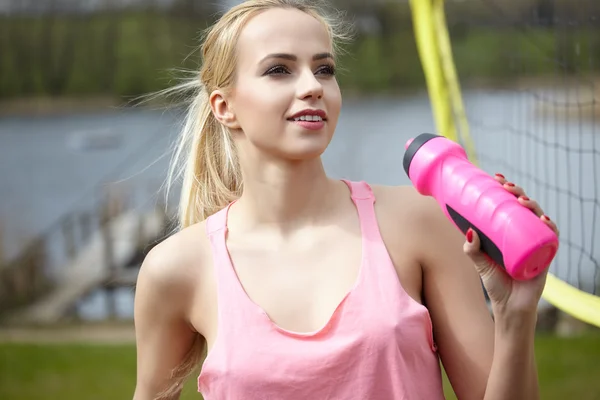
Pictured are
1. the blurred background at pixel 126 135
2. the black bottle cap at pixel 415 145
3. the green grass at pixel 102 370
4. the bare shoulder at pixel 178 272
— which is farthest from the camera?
the blurred background at pixel 126 135

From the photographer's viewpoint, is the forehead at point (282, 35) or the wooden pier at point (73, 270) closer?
the forehead at point (282, 35)

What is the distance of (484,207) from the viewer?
1.23m

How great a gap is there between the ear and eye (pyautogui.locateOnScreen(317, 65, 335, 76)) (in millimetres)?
181

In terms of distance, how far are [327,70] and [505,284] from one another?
47cm

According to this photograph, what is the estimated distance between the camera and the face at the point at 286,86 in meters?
1.48

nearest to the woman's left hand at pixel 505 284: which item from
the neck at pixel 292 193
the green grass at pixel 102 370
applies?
the neck at pixel 292 193

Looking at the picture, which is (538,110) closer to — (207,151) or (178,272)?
→ (207,151)

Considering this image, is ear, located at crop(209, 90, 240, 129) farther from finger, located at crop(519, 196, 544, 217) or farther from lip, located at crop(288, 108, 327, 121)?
finger, located at crop(519, 196, 544, 217)

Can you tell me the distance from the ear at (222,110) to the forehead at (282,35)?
0.31 ft

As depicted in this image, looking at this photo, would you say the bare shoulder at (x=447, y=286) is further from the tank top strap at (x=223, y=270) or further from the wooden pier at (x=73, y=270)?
the wooden pier at (x=73, y=270)

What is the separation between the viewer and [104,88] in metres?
7.88

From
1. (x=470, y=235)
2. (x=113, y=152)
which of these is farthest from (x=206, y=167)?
(x=113, y=152)

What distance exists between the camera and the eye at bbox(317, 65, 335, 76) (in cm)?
153

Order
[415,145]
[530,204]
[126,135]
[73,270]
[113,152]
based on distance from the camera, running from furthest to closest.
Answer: [126,135], [113,152], [73,270], [415,145], [530,204]
